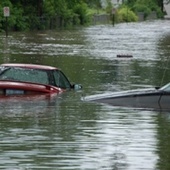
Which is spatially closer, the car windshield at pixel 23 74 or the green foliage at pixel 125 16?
the car windshield at pixel 23 74

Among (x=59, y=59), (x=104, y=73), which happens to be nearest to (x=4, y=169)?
(x=104, y=73)

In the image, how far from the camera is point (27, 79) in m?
22.2

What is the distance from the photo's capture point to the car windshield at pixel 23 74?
72.9 feet

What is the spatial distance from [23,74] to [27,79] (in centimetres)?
20

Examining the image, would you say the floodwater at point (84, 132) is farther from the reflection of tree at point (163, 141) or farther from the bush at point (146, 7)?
the bush at point (146, 7)

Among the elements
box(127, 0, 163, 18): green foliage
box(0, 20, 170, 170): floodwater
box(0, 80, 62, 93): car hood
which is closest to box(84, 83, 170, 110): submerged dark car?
box(0, 20, 170, 170): floodwater

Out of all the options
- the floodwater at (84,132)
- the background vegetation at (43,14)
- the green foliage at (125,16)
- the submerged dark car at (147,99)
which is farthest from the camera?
the green foliage at (125,16)

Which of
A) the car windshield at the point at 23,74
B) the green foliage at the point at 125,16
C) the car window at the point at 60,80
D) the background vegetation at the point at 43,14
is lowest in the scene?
the green foliage at the point at 125,16

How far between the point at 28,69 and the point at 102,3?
143799 millimetres

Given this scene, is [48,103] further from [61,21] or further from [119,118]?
[61,21]

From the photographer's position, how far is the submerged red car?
21.8 meters

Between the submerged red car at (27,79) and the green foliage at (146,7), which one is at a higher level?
the submerged red car at (27,79)

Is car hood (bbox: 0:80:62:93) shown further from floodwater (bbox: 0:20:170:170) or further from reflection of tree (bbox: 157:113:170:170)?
reflection of tree (bbox: 157:113:170:170)

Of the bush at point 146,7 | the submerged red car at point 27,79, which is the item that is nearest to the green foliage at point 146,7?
the bush at point 146,7
